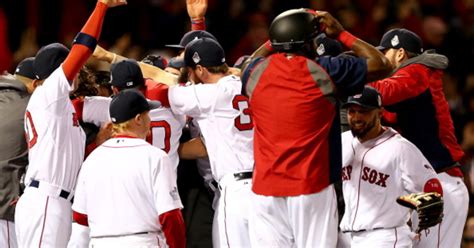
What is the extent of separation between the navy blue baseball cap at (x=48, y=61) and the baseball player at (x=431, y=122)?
2269 mm

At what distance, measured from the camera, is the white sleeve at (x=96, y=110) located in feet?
26.0

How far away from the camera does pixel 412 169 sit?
7.50m

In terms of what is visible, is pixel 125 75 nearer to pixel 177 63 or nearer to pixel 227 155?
pixel 227 155

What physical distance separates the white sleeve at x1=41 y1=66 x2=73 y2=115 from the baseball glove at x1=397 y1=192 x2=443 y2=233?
221 cm

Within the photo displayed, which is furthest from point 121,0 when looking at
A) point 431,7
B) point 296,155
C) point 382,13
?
point 431,7

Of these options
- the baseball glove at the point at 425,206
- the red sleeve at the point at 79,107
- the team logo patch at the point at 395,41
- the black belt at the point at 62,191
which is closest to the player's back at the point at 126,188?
the black belt at the point at 62,191

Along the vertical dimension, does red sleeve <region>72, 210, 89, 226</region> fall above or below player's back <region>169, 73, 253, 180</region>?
below

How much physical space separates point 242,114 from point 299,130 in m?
1.37

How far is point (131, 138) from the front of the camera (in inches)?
270

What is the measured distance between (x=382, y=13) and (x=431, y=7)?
3.63 ft

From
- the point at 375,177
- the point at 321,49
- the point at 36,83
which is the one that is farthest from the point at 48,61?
the point at 375,177

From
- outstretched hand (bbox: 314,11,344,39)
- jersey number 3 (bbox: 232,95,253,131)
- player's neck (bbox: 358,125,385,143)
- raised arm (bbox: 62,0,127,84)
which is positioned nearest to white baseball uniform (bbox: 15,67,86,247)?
raised arm (bbox: 62,0,127,84)

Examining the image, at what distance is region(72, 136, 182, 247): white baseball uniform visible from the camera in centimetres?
668

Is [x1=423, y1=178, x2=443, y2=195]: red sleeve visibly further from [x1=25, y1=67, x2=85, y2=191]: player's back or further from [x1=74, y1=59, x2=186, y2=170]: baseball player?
[x1=25, y1=67, x2=85, y2=191]: player's back
